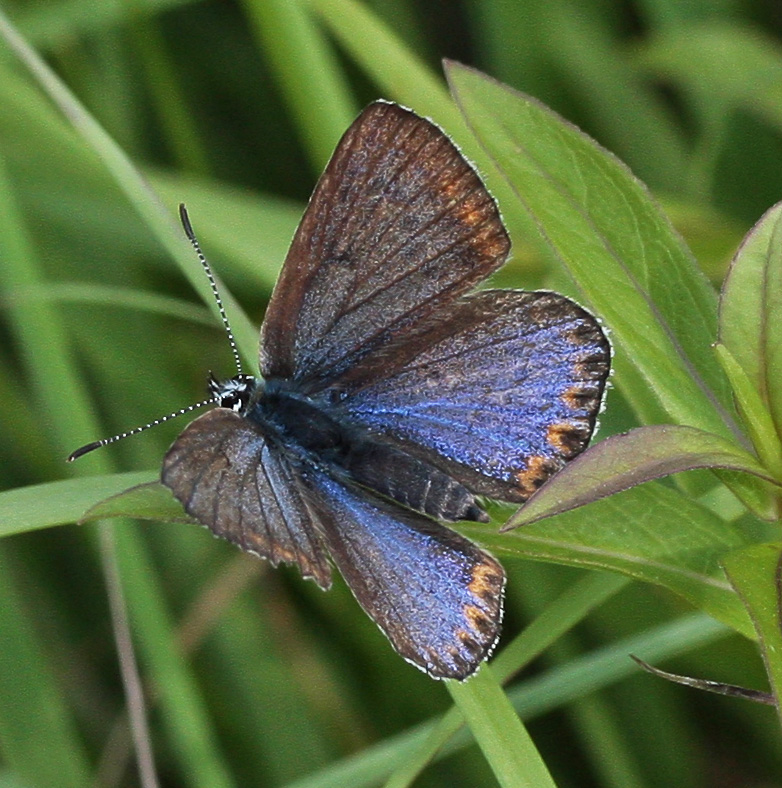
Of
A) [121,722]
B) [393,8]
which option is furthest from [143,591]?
[393,8]

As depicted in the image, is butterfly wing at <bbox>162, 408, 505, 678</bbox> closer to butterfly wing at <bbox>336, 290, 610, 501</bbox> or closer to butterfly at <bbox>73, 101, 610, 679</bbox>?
butterfly at <bbox>73, 101, 610, 679</bbox>

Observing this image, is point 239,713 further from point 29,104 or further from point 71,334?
point 29,104

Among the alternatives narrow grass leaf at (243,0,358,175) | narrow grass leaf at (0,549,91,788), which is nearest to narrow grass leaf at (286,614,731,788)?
narrow grass leaf at (0,549,91,788)

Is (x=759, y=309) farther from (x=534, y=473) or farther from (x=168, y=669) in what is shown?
(x=168, y=669)

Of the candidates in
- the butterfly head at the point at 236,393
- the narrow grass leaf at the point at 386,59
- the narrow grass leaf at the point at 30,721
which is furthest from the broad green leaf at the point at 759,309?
the narrow grass leaf at the point at 30,721

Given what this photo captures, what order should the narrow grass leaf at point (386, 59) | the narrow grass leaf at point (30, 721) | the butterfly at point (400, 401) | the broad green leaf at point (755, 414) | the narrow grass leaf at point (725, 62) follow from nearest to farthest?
the broad green leaf at point (755, 414)
the butterfly at point (400, 401)
the narrow grass leaf at point (30, 721)
the narrow grass leaf at point (386, 59)
the narrow grass leaf at point (725, 62)

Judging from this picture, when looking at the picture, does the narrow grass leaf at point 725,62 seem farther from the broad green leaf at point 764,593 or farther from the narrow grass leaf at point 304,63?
the broad green leaf at point 764,593
